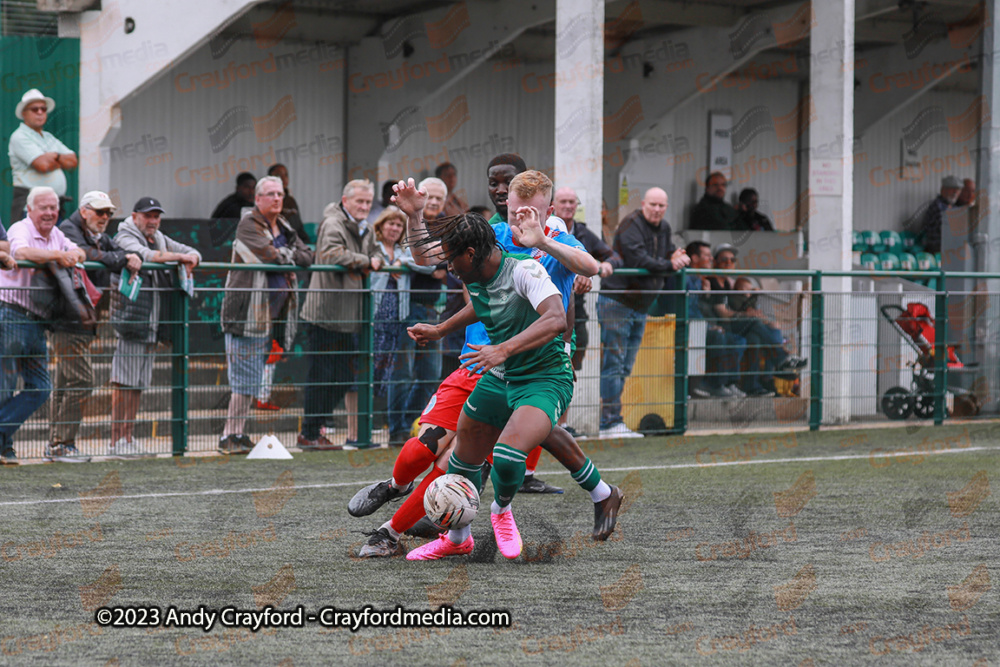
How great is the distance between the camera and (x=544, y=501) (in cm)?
877

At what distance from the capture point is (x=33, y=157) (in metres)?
13.0

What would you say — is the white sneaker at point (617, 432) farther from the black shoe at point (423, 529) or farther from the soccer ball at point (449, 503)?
the soccer ball at point (449, 503)

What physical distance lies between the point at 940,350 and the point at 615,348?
408 cm

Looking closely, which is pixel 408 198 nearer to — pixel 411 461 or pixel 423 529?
pixel 411 461

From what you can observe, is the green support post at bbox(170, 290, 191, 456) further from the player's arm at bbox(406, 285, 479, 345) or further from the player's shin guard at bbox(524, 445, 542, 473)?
the player's arm at bbox(406, 285, 479, 345)

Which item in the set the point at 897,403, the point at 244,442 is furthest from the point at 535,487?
the point at 897,403

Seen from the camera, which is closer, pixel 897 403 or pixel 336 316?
pixel 336 316

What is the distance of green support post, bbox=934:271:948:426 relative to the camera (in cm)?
1473

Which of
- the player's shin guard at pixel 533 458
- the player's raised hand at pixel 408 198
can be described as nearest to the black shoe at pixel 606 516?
the player's shin guard at pixel 533 458

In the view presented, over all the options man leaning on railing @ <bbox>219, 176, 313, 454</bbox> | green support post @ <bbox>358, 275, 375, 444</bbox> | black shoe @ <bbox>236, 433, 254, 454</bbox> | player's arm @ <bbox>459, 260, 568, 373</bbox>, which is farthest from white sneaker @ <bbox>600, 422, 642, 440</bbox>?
player's arm @ <bbox>459, 260, 568, 373</bbox>

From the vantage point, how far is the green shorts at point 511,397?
21.3 ft

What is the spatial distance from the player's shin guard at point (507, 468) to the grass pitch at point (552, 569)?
379 millimetres

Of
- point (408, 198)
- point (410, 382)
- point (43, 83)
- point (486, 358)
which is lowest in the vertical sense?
point (410, 382)

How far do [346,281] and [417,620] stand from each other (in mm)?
6890
